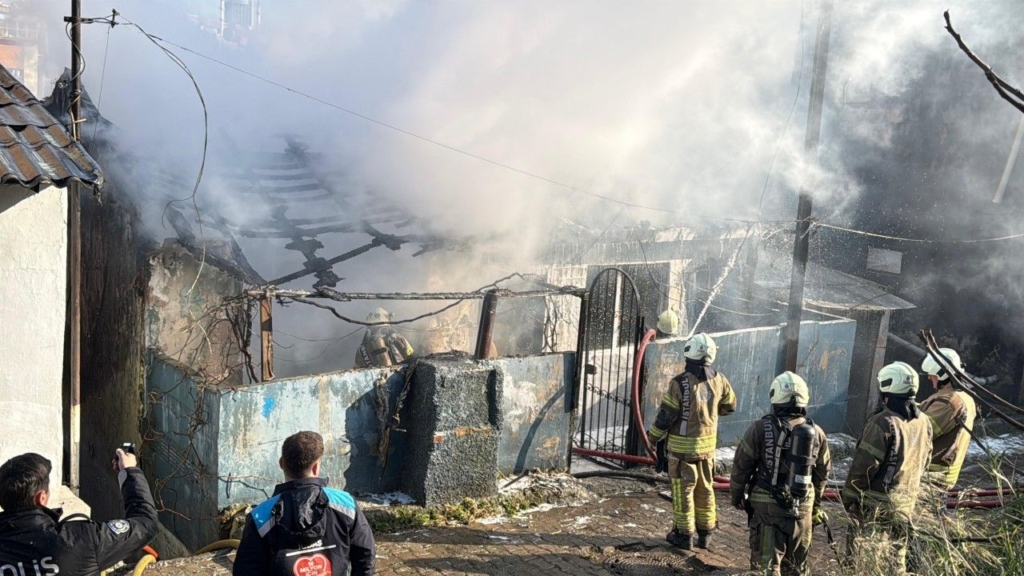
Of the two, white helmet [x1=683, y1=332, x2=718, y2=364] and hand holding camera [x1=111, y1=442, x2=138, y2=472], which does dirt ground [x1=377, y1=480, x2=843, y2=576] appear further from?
hand holding camera [x1=111, y1=442, x2=138, y2=472]

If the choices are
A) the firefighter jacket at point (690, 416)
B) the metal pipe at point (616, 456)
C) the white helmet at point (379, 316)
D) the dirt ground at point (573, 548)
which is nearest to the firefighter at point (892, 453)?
the dirt ground at point (573, 548)

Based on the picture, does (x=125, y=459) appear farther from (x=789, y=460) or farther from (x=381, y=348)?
(x=381, y=348)

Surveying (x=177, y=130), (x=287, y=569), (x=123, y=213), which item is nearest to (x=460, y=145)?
(x=177, y=130)

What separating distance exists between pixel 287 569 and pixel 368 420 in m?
4.00

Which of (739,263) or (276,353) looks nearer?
(276,353)

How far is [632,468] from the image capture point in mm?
9352

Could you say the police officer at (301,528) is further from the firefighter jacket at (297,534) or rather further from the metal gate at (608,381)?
the metal gate at (608,381)

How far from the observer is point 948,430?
671 centimetres

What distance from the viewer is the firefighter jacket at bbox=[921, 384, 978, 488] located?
6.67 m

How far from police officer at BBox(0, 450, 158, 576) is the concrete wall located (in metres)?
6.80

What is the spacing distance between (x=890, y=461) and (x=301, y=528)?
4347 mm

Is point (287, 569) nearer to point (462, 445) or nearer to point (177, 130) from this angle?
point (462, 445)

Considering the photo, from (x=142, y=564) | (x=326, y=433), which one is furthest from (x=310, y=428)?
(x=142, y=564)

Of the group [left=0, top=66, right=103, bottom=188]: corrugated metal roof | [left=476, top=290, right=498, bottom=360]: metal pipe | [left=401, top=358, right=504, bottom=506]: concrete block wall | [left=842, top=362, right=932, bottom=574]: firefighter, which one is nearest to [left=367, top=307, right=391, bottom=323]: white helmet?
[left=476, top=290, right=498, bottom=360]: metal pipe
